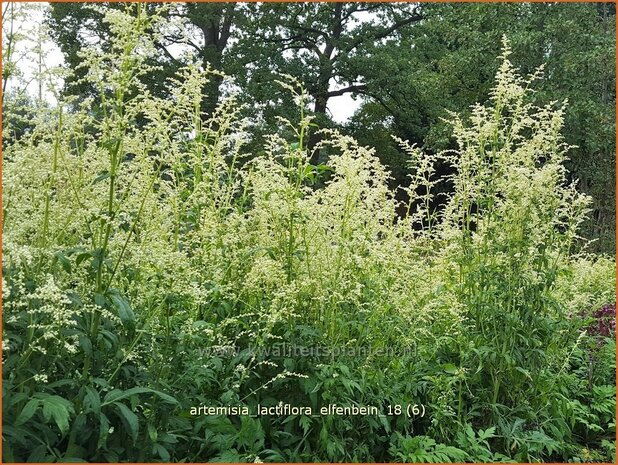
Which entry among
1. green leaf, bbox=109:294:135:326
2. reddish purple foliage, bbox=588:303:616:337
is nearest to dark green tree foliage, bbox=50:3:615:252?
reddish purple foliage, bbox=588:303:616:337

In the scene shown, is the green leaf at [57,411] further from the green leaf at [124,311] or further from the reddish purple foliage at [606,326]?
the reddish purple foliage at [606,326]

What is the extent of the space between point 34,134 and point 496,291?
2928 mm

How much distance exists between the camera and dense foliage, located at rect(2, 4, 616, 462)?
2.36 m

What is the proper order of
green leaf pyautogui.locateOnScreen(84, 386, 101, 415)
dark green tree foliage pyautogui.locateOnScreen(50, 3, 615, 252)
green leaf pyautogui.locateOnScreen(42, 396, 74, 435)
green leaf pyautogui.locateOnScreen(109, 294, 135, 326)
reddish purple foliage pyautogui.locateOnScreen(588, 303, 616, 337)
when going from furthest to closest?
dark green tree foliage pyautogui.locateOnScreen(50, 3, 615, 252)
reddish purple foliage pyautogui.locateOnScreen(588, 303, 616, 337)
green leaf pyautogui.locateOnScreen(109, 294, 135, 326)
green leaf pyautogui.locateOnScreen(84, 386, 101, 415)
green leaf pyautogui.locateOnScreen(42, 396, 74, 435)

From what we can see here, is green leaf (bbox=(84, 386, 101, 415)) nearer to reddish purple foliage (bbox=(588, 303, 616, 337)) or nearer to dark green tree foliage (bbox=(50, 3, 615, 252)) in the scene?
reddish purple foliage (bbox=(588, 303, 616, 337))

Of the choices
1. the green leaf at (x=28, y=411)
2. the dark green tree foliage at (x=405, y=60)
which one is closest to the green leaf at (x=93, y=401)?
the green leaf at (x=28, y=411)

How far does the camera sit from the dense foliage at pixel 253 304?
2.36 m

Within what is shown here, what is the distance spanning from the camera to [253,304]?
3.42 meters

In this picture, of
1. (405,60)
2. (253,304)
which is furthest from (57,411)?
(405,60)

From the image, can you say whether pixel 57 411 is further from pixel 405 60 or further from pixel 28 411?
pixel 405 60

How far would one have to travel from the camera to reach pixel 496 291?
3.74m

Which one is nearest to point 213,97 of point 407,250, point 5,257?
point 407,250

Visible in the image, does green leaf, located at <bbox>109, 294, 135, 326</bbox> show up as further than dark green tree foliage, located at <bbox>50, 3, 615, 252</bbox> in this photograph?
No

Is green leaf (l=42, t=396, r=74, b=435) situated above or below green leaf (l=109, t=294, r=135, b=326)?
below
